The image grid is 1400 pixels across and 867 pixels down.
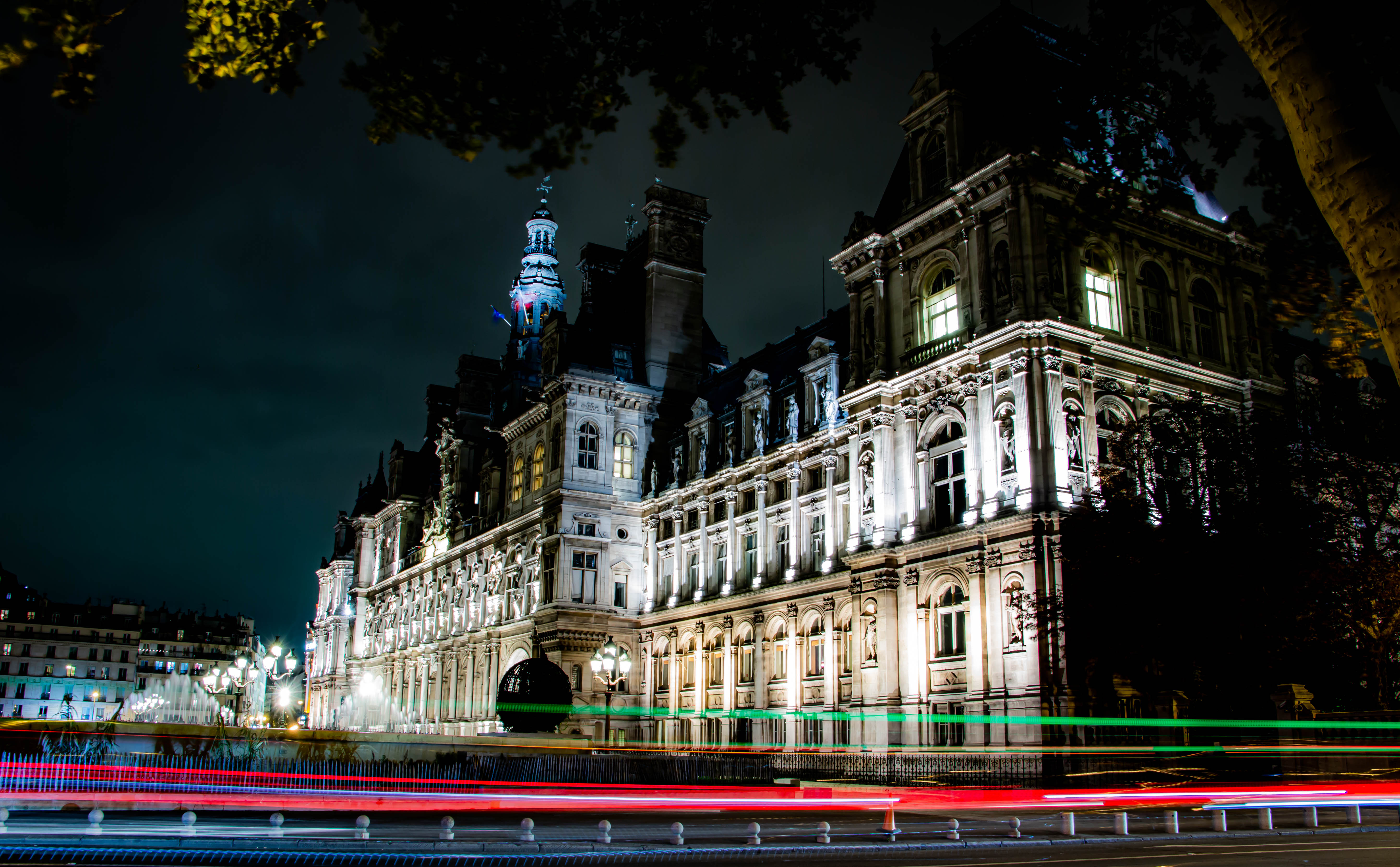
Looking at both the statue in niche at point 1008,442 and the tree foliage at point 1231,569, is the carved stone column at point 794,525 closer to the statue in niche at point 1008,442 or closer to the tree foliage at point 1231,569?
the statue in niche at point 1008,442

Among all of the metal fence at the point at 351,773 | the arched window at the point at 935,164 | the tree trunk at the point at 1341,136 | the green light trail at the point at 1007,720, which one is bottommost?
the metal fence at the point at 351,773

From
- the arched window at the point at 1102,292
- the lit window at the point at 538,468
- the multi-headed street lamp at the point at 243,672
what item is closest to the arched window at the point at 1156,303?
the arched window at the point at 1102,292

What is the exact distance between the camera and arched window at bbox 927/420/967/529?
33.2 meters

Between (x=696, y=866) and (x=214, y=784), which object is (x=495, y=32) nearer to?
(x=696, y=866)

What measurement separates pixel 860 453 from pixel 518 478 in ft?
89.0

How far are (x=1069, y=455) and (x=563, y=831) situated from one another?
18.2 meters

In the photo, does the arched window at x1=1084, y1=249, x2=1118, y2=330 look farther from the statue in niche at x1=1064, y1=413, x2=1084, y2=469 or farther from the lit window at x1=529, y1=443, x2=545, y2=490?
the lit window at x1=529, y1=443, x2=545, y2=490

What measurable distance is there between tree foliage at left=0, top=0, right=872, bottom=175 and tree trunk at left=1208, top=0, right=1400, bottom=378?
3.55m

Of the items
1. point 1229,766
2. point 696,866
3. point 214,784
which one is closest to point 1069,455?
point 1229,766

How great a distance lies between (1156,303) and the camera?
3462 centimetres

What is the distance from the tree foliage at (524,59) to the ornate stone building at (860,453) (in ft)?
18.9

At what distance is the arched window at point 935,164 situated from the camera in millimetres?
35438

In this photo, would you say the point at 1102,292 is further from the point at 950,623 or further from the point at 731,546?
the point at 731,546

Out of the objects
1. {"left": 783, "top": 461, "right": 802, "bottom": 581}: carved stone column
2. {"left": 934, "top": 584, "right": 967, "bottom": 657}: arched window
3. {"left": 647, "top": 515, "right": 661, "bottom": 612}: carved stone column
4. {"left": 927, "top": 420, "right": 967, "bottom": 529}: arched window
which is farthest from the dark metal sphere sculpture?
{"left": 927, "top": 420, "right": 967, "bottom": 529}: arched window
